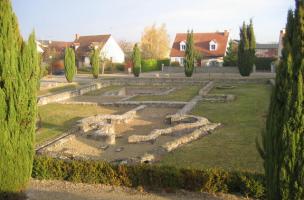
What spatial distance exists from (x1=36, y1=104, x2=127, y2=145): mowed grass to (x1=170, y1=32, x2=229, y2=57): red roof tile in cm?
4197

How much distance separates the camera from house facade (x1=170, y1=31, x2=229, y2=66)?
196ft

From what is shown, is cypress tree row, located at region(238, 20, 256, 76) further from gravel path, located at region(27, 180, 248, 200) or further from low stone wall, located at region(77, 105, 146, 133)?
gravel path, located at region(27, 180, 248, 200)

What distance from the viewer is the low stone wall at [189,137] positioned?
11.2 m

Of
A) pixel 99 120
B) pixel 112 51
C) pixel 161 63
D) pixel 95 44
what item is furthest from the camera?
pixel 112 51

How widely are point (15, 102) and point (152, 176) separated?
315 centimetres

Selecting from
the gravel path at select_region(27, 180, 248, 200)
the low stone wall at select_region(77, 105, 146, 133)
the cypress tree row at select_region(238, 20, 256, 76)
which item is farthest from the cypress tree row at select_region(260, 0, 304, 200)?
the cypress tree row at select_region(238, 20, 256, 76)

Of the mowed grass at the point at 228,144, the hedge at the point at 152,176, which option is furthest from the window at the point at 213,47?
the hedge at the point at 152,176

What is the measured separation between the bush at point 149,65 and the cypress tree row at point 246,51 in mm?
20342

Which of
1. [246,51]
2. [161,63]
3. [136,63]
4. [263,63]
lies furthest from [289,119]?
[161,63]

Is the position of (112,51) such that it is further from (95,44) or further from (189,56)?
(189,56)

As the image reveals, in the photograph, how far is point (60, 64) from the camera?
57438 millimetres

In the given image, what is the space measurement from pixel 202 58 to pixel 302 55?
180 ft

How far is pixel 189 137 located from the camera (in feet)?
40.8

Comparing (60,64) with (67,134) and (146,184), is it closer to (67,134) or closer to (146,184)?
(67,134)
